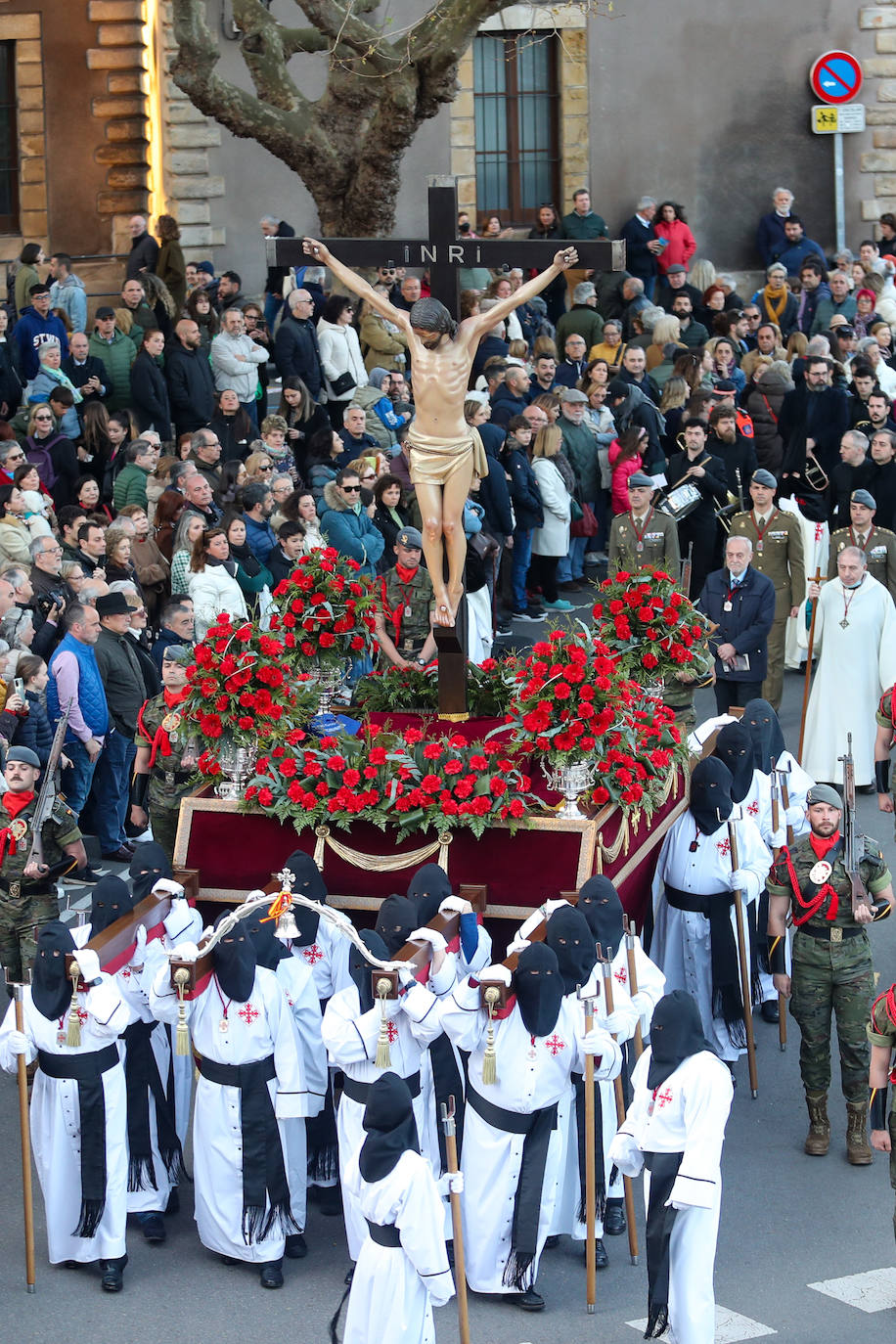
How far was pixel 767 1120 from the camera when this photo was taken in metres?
9.92

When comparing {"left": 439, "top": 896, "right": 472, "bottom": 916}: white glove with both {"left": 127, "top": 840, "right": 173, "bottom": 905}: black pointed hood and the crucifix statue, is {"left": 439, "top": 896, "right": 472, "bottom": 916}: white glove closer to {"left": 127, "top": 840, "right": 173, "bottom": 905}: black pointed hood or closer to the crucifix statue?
{"left": 127, "top": 840, "right": 173, "bottom": 905}: black pointed hood

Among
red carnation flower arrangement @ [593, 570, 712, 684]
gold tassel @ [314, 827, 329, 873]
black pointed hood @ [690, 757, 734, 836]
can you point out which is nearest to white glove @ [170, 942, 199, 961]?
gold tassel @ [314, 827, 329, 873]

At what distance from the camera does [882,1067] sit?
833 centimetres

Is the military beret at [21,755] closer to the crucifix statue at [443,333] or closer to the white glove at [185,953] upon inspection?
the white glove at [185,953]

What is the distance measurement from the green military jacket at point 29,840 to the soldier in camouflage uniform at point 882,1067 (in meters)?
3.92

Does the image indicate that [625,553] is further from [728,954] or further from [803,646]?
[728,954]

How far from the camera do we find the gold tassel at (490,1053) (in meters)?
8.30

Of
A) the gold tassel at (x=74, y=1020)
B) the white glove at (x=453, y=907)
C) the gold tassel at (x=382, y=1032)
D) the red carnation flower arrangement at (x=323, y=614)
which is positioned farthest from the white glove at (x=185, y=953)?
the red carnation flower arrangement at (x=323, y=614)

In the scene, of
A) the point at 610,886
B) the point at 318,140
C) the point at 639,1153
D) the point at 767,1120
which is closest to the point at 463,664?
the point at 610,886

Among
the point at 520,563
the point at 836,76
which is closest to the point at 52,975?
the point at 520,563

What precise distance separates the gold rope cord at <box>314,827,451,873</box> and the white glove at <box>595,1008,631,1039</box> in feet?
4.38

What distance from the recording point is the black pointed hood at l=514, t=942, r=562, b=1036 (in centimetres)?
838

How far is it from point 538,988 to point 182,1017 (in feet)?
4.79

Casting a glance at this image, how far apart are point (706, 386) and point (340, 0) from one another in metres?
5.04
